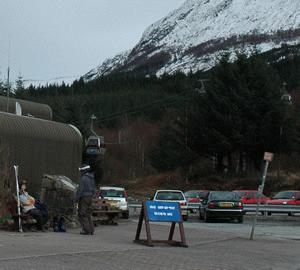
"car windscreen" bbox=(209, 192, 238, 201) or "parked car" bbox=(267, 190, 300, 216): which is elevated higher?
"car windscreen" bbox=(209, 192, 238, 201)

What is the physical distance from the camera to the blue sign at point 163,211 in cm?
1669

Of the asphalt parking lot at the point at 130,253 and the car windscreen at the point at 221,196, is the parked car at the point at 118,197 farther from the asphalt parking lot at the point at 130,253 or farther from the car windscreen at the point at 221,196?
the asphalt parking lot at the point at 130,253

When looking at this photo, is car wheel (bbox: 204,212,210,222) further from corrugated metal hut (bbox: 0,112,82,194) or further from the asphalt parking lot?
the asphalt parking lot

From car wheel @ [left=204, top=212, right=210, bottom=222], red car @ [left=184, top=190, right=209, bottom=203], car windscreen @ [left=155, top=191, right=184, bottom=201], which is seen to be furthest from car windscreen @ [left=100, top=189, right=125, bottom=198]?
red car @ [left=184, top=190, right=209, bottom=203]

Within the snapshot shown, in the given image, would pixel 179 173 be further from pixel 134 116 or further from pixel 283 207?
pixel 134 116

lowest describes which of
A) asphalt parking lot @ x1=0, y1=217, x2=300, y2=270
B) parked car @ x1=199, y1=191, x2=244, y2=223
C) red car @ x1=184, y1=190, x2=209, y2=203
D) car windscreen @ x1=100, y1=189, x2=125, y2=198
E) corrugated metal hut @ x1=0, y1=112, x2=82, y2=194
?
asphalt parking lot @ x1=0, y1=217, x2=300, y2=270

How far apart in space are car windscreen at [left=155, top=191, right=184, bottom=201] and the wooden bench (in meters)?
7.45

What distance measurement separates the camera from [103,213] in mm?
23500

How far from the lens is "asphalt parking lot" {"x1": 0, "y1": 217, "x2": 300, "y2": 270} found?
38.9 ft

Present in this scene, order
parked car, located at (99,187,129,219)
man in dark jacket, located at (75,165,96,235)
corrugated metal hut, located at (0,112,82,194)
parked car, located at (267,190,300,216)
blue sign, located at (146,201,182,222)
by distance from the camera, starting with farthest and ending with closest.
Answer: parked car, located at (267,190,300,216), parked car, located at (99,187,129,219), corrugated metal hut, located at (0,112,82,194), man in dark jacket, located at (75,165,96,235), blue sign, located at (146,201,182,222)

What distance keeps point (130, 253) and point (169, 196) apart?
17.7 meters

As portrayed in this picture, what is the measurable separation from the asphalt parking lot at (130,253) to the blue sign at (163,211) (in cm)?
88

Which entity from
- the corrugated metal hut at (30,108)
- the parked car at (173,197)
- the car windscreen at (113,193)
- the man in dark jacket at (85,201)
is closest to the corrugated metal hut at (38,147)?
the car windscreen at (113,193)

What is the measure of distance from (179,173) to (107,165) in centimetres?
1885
